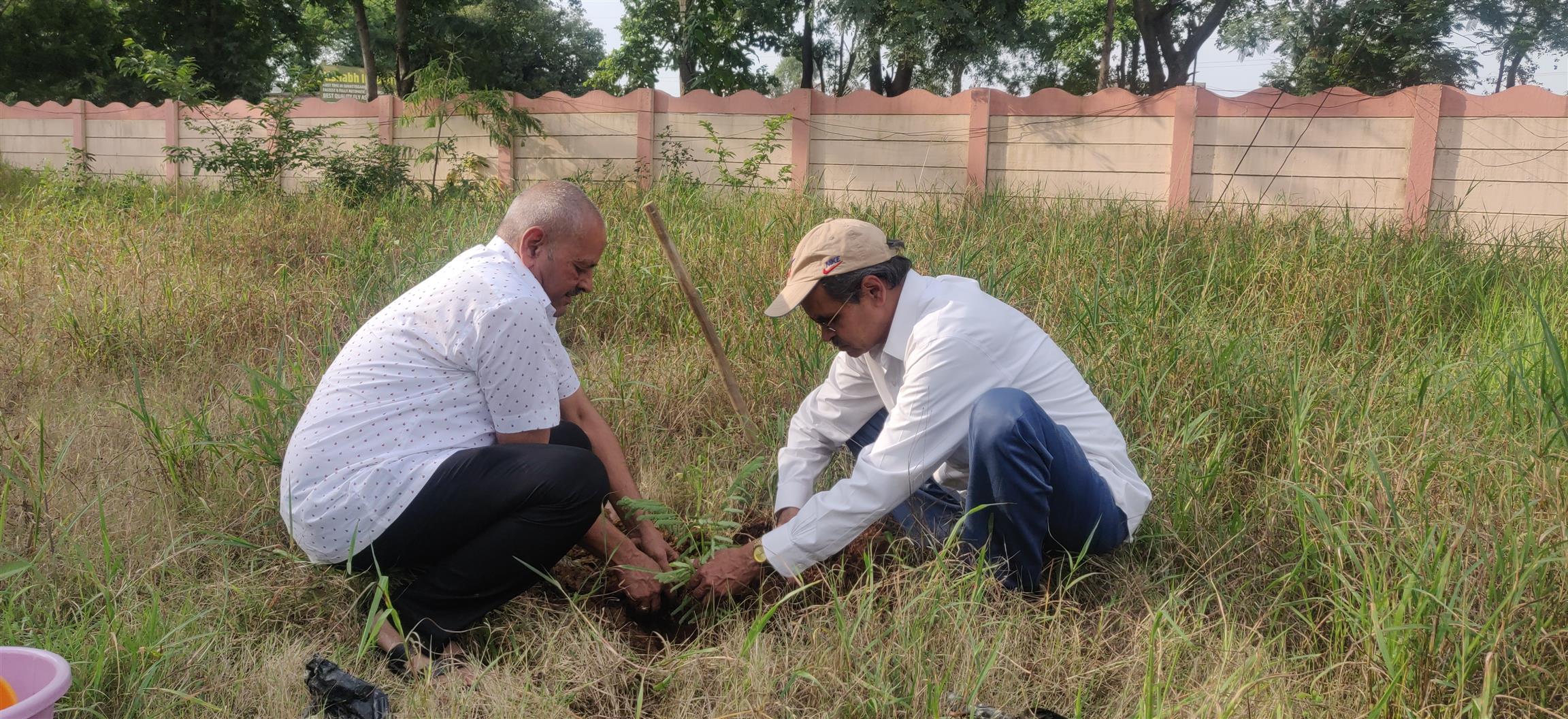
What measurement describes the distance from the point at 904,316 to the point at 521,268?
1034 millimetres

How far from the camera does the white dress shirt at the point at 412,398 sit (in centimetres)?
260

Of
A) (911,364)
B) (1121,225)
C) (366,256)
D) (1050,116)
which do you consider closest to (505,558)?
(911,364)

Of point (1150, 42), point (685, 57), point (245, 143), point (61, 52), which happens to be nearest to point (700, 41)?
point (685, 57)

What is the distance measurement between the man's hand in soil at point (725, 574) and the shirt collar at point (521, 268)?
81 centimetres

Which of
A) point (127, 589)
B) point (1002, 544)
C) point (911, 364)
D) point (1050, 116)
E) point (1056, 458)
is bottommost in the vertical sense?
point (127, 589)

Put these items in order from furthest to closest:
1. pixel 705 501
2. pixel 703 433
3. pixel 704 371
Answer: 1. pixel 704 371
2. pixel 703 433
3. pixel 705 501

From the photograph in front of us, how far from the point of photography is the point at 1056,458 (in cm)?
254

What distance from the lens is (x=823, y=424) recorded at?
3133mm

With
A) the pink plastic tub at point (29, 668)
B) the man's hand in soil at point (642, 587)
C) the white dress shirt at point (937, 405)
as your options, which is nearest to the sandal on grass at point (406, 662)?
the man's hand in soil at point (642, 587)

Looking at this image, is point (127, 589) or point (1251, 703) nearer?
point (1251, 703)

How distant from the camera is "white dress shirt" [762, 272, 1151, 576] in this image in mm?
2584

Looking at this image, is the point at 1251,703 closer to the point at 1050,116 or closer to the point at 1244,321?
the point at 1244,321

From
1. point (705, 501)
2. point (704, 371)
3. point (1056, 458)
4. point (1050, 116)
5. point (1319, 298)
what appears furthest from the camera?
point (1050, 116)

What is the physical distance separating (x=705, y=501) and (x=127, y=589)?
5.25 ft
